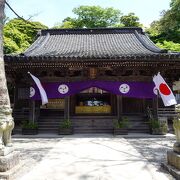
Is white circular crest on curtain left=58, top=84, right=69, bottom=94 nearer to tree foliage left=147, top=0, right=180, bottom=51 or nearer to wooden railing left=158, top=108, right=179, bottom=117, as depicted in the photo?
wooden railing left=158, top=108, right=179, bottom=117

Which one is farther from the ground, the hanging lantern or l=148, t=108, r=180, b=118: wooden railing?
the hanging lantern

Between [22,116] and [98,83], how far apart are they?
497cm

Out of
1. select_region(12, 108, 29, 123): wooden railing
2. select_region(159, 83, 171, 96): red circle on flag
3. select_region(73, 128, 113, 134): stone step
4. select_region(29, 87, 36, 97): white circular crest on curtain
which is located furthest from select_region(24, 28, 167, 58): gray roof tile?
select_region(73, 128, 113, 134): stone step

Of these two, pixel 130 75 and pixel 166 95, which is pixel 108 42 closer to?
pixel 130 75

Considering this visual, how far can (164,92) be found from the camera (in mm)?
12953

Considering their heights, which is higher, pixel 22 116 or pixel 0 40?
pixel 0 40

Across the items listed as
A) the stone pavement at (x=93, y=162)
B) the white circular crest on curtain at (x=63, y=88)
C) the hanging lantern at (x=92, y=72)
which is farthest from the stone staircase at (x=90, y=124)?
the stone pavement at (x=93, y=162)

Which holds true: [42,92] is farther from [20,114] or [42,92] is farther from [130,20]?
[130,20]

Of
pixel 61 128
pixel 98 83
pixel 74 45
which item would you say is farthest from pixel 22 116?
pixel 74 45

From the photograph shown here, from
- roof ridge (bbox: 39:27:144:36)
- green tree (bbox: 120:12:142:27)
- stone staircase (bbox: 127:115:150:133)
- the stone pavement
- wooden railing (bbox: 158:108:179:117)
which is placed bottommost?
the stone pavement

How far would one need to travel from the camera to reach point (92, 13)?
147ft

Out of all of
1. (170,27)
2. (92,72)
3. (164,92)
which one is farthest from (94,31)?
(170,27)

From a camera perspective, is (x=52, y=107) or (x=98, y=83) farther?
(x=52, y=107)

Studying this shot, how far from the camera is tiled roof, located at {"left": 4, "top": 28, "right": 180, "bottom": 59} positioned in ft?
53.6
